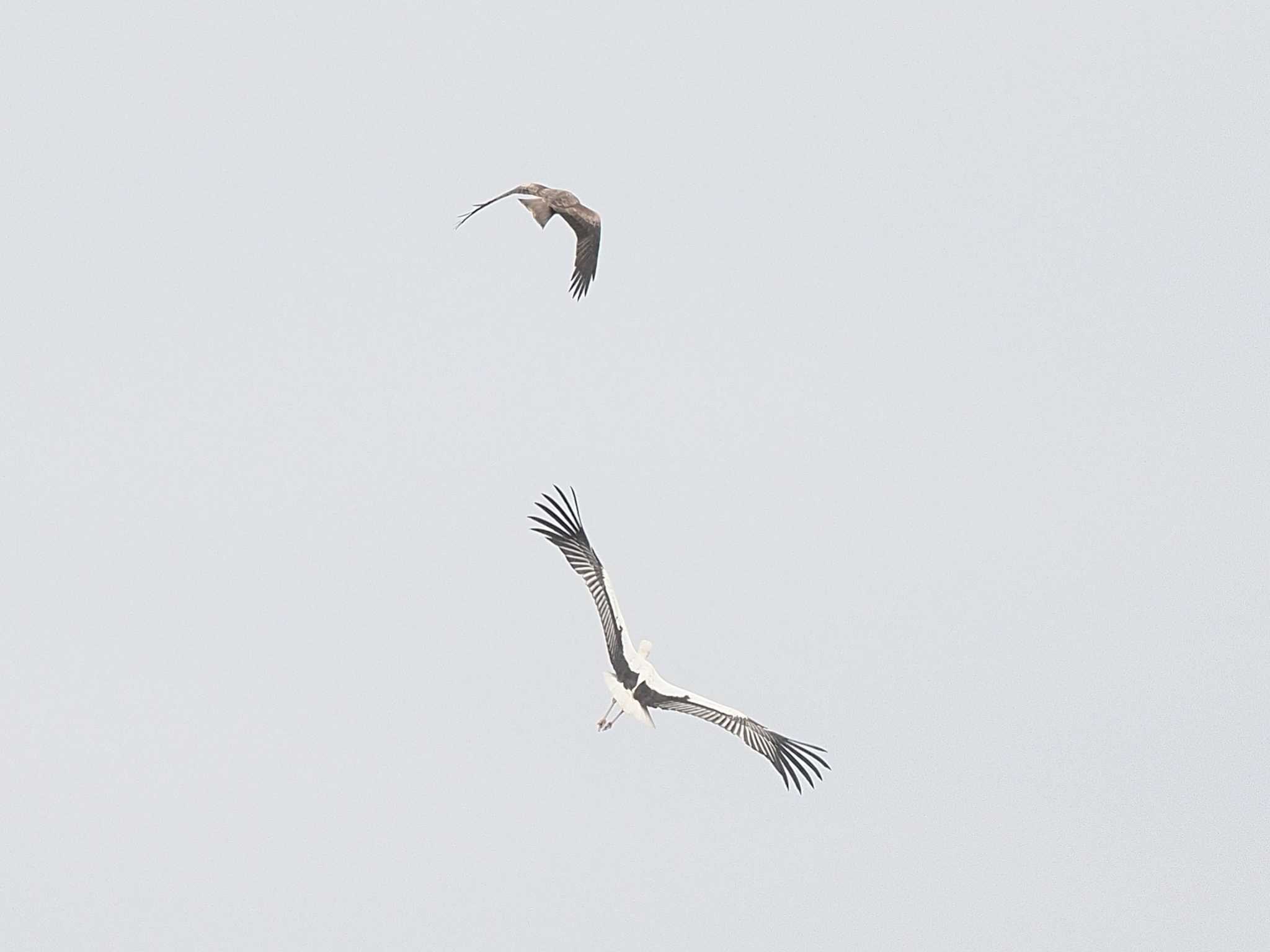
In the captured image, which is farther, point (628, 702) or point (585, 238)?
point (585, 238)

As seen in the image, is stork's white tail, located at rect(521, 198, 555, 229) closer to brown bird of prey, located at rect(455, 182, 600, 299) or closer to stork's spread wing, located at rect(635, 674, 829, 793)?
brown bird of prey, located at rect(455, 182, 600, 299)

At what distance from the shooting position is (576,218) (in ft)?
259

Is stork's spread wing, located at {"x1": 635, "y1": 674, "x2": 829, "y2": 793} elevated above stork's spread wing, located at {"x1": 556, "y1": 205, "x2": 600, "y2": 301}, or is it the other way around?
stork's spread wing, located at {"x1": 556, "y1": 205, "x2": 600, "y2": 301}

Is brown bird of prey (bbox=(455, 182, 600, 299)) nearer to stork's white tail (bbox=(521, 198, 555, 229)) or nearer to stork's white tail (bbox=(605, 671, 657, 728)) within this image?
stork's white tail (bbox=(521, 198, 555, 229))

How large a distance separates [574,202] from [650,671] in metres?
17.0

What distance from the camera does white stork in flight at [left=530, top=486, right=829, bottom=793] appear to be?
65250 millimetres

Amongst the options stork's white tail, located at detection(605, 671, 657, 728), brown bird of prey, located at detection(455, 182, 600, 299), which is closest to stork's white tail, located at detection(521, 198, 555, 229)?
brown bird of prey, located at detection(455, 182, 600, 299)

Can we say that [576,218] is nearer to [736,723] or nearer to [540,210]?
[540,210]

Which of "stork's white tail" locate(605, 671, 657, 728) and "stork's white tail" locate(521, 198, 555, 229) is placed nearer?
"stork's white tail" locate(605, 671, 657, 728)

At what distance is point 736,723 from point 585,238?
59.7 feet

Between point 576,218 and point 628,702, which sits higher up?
point 576,218

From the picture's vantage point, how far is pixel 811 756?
64.4m

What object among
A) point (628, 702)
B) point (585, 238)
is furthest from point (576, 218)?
point (628, 702)

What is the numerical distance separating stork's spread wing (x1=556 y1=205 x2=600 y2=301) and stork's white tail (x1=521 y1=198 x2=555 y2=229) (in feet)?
0.88
